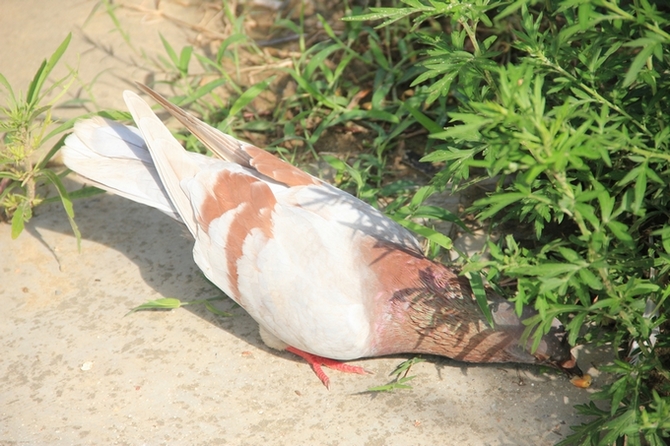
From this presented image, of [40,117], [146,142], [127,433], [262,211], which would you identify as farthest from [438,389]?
[40,117]

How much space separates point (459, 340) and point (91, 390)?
1.54 metres

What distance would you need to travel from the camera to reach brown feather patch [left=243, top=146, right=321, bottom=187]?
3.17 meters

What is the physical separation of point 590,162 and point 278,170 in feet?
4.28

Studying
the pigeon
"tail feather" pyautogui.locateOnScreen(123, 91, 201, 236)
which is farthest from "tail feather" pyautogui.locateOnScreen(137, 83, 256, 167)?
"tail feather" pyautogui.locateOnScreen(123, 91, 201, 236)

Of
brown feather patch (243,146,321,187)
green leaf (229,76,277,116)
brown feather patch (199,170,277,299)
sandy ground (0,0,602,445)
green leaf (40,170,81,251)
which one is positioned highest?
green leaf (229,76,277,116)

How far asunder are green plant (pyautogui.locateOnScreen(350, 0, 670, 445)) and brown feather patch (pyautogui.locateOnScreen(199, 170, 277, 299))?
0.78 meters

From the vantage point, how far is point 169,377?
3061mm

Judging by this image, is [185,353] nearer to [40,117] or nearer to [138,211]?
[138,211]

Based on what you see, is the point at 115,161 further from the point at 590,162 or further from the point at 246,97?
the point at 590,162

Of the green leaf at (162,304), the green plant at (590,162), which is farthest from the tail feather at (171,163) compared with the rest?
the green plant at (590,162)

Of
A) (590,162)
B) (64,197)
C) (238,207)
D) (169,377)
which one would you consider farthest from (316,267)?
(64,197)

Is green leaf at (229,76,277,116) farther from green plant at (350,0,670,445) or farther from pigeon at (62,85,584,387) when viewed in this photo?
green plant at (350,0,670,445)

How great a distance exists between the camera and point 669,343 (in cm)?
246

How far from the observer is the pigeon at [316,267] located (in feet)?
9.26
